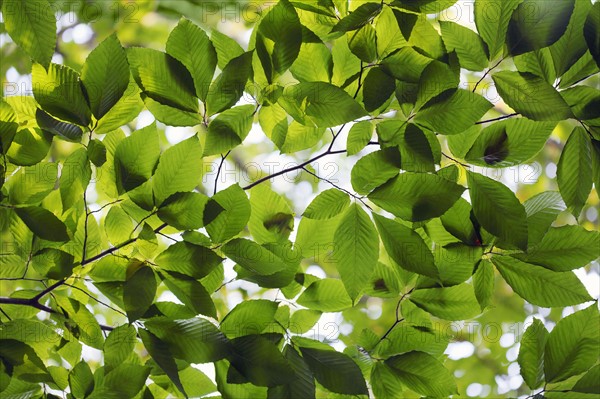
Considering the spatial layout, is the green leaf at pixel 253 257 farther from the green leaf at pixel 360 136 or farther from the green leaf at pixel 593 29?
the green leaf at pixel 593 29

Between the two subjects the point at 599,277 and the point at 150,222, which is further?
the point at 599,277

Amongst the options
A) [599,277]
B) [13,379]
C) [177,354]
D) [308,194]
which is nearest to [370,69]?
[177,354]

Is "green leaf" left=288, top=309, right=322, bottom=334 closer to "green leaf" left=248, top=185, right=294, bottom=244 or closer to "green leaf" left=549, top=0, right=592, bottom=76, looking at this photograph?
"green leaf" left=248, top=185, right=294, bottom=244

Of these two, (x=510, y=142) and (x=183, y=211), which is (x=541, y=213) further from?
(x=183, y=211)

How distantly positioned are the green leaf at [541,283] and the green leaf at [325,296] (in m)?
0.16

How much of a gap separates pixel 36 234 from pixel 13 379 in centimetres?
16

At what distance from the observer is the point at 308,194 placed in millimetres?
2367

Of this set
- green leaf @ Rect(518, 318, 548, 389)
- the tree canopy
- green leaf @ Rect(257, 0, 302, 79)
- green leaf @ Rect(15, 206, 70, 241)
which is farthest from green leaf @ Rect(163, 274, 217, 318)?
green leaf @ Rect(518, 318, 548, 389)

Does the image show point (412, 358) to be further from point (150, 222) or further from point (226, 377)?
point (150, 222)

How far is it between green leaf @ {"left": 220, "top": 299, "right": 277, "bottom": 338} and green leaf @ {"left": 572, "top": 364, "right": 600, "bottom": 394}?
0.31m

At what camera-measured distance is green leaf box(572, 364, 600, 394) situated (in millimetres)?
593

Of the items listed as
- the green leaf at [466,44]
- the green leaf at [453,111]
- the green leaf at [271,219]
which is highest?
the green leaf at [466,44]

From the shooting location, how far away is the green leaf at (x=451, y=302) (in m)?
0.64

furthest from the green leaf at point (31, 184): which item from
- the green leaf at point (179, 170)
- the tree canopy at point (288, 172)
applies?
the green leaf at point (179, 170)
